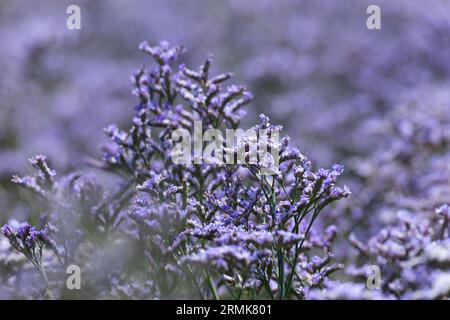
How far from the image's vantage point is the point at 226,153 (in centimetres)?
317

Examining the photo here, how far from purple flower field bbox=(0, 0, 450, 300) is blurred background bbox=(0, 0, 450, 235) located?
3 centimetres

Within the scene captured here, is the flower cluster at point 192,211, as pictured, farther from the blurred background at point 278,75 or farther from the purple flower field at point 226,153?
the blurred background at point 278,75

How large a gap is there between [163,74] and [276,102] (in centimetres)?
415

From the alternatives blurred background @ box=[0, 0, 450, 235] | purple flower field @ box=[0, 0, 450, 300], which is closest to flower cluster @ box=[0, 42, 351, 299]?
purple flower field @ box=[0, 0, 450, 300]

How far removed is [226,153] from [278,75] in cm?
538

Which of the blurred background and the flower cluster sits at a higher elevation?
the blurred background

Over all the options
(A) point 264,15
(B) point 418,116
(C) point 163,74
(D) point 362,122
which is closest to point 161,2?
(A) point 264,15

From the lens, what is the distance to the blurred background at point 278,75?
20.3ft

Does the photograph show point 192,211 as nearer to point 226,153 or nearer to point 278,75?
point 226,153

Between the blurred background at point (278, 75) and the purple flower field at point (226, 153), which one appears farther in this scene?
the blurred background at point (278, 75)

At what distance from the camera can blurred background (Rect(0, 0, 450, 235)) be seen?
6191 mm

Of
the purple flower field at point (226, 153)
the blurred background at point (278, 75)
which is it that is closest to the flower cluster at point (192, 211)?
the purple flower field at point (226, 153)

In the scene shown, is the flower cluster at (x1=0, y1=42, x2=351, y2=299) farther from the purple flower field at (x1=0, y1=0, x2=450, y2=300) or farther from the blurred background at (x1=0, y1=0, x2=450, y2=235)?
the blurred background at (x1=0, y1=0, x2=450, y2=235)

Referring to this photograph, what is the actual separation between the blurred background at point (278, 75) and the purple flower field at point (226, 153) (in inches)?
1.1
